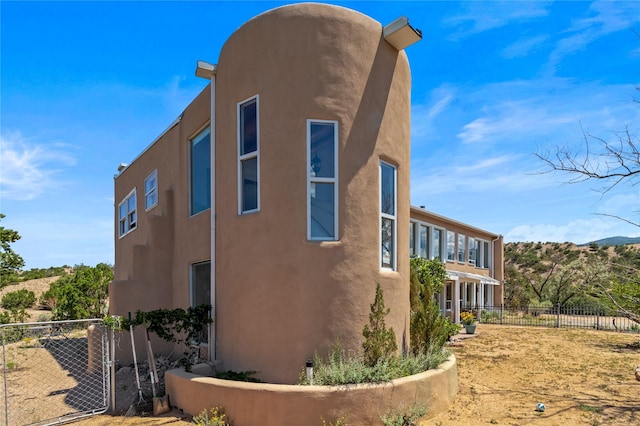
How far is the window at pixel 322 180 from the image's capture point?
7.00 m

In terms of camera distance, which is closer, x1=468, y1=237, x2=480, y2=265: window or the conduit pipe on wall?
the conduit pipe on wall

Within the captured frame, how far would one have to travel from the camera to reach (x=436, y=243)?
74.9 ft

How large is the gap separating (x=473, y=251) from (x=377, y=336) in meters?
22.6

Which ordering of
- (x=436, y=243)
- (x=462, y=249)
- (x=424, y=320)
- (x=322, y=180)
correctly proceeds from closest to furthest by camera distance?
(x=322, y=180) < (x=424, y=320) < (x=436, y=243) < (x=462, y=249)

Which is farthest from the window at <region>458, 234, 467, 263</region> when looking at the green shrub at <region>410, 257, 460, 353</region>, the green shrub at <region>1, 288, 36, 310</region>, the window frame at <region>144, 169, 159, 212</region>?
the green shrub at <region>1, 288, 36, 310</region>

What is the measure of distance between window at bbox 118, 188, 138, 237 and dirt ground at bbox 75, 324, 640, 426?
8022 millimetres

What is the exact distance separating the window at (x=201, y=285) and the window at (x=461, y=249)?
1912 centimetres

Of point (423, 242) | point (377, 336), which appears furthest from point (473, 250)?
point (377, 336)

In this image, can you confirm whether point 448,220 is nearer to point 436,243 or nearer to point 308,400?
point 436,243

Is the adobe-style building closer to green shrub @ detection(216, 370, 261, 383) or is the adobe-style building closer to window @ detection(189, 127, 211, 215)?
green shrub @ detection(216, 370, 261, 383)

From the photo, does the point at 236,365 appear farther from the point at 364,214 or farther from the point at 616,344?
the point at 616,344

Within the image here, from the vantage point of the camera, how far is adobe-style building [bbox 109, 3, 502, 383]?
6.81 meters

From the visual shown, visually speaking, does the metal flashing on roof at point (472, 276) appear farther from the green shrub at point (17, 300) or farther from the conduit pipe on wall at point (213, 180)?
the green shrub at point (17, 300)

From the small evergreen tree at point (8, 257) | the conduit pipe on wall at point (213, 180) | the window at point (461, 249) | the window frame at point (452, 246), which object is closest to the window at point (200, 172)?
the conduit pipe on wall at point (213, 180)
